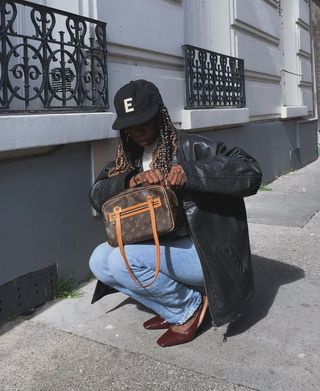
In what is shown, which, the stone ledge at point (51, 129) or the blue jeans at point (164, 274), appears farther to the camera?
the stone ledge at point (51, 129)

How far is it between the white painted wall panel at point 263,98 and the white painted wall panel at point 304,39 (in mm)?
1878

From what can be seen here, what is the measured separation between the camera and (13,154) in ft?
10.7

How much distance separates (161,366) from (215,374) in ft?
0.91

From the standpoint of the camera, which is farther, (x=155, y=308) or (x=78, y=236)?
(x=78, y=236)

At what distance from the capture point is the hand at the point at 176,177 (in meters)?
2.62

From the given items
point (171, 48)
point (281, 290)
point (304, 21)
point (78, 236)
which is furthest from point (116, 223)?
point (304, 21)

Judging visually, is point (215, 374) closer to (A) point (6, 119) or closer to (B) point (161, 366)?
(B) point (161, 366)

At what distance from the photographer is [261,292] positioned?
369 centimetres

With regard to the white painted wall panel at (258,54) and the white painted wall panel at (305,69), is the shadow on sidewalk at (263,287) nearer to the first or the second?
the white painted wall panel at (258,54)

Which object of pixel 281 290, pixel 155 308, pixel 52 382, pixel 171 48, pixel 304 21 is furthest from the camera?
pixel 304 21

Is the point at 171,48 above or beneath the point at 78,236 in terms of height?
above

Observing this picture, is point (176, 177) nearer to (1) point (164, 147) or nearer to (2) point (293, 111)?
(1) point (164, 147)

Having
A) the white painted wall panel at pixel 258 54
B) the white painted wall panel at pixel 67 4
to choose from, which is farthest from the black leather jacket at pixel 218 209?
the white painted wall panel at pixel 258 54

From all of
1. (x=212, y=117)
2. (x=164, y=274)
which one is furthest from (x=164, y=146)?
(x=212, y=117)
